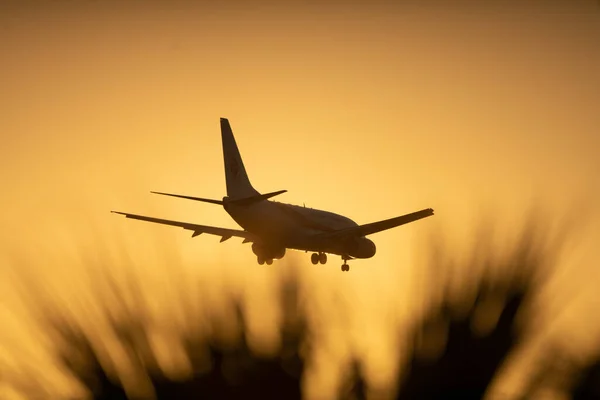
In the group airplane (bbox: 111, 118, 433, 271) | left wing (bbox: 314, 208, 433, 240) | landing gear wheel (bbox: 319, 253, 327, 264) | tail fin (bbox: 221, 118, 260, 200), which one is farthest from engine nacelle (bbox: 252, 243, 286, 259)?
landing gear wheel (bbox: 319, 253, 327, 264)

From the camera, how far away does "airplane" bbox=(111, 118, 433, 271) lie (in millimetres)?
58531

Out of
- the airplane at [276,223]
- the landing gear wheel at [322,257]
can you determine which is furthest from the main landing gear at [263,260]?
the landing gear wheel at [322,257]

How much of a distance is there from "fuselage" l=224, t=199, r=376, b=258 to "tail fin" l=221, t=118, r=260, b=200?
176cm

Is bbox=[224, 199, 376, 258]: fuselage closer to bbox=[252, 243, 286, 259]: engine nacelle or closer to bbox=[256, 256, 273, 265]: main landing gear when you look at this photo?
bbox=[252, 243, 286, 259]: engine nacelle

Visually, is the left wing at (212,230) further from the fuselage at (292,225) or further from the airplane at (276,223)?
the fuselage at (292,225)

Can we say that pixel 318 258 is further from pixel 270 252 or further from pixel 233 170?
pixel 233 170

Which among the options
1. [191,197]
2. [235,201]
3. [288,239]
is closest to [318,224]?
[288,239]

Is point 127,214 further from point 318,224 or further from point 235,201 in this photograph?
point 318,224

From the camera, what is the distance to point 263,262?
61.7 meters

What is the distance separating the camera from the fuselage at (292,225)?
58.6 meters

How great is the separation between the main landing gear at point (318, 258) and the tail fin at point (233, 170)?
282 inches

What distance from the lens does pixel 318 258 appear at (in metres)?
64.9

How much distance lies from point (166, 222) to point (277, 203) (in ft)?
27.5

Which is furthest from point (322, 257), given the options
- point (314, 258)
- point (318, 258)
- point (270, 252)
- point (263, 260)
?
point (263, 260)
